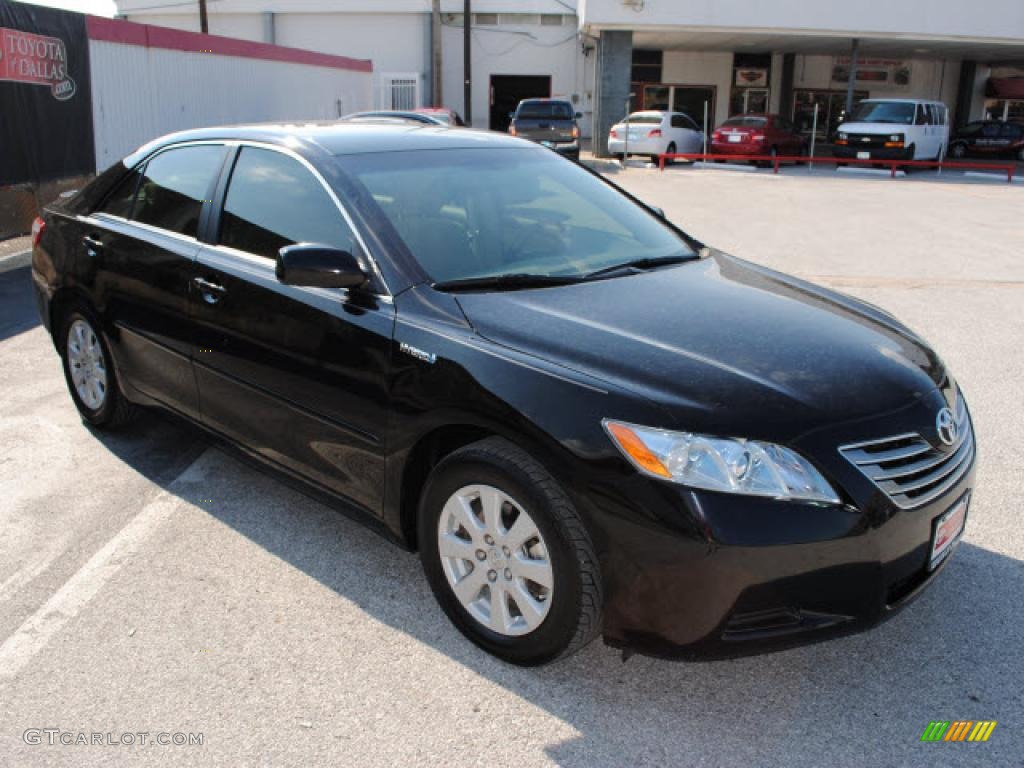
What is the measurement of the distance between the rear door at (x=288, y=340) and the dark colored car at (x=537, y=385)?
0.5 inches

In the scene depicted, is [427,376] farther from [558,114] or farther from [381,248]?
[558,114]

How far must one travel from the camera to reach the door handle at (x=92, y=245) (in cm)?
448

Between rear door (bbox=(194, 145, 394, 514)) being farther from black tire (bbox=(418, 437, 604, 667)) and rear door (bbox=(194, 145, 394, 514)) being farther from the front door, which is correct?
the front door

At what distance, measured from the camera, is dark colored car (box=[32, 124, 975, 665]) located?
251 centimetres

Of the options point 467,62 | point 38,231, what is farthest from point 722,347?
point 467,62

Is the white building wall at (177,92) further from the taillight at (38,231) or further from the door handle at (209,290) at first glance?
the door handle at (209,290)

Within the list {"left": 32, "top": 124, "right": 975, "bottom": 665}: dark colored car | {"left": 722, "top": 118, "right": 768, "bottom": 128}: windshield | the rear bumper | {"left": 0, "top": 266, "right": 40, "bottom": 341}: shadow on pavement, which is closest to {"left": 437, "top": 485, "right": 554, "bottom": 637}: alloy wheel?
{"left": 32, "top": 124, "right": 975, "bottom": 665}: dark colored car

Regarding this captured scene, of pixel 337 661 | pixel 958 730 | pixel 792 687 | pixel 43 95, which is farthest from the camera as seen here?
pixel 43 95

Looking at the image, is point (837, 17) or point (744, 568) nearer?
point (744, 568)

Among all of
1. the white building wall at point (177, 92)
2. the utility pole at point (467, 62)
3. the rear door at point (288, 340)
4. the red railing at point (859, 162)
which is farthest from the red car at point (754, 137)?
the rear door at point (288, 340)

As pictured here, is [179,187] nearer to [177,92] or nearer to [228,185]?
[228,185]

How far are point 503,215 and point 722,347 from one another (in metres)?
1.20

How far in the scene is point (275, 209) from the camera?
3684 mm

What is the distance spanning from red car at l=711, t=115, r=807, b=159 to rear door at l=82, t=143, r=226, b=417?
23.4 metres
